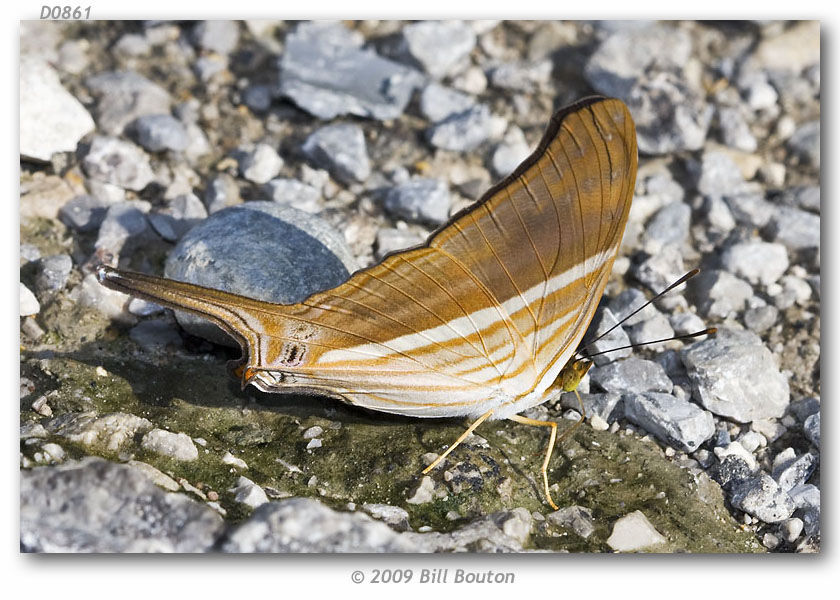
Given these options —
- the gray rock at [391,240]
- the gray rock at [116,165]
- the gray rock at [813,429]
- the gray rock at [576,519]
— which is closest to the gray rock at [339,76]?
the gray rock at [391,240]

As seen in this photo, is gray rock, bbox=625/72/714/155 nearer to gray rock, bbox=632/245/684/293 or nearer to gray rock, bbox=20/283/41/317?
gray rock, bbox=632/245/684/293

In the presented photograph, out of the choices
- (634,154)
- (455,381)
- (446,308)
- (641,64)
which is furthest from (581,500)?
(641,64)

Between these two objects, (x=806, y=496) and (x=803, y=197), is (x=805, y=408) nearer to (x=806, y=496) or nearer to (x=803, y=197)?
(x=806, y=496)

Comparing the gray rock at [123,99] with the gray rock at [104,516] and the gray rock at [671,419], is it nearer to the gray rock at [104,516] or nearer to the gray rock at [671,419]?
the gray rock at [104,516]

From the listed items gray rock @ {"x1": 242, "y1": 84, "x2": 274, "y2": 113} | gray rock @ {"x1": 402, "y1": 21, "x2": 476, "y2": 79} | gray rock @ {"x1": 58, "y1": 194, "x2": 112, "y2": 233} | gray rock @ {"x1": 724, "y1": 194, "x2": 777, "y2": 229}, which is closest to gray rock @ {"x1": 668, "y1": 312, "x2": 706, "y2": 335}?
gray rock @ {"x1": 724, "y1": 194, "x2": 777, "y2": 229}

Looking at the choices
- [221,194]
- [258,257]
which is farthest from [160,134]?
[258,257]

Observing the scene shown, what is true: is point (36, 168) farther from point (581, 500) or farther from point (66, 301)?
point (581, 500)
